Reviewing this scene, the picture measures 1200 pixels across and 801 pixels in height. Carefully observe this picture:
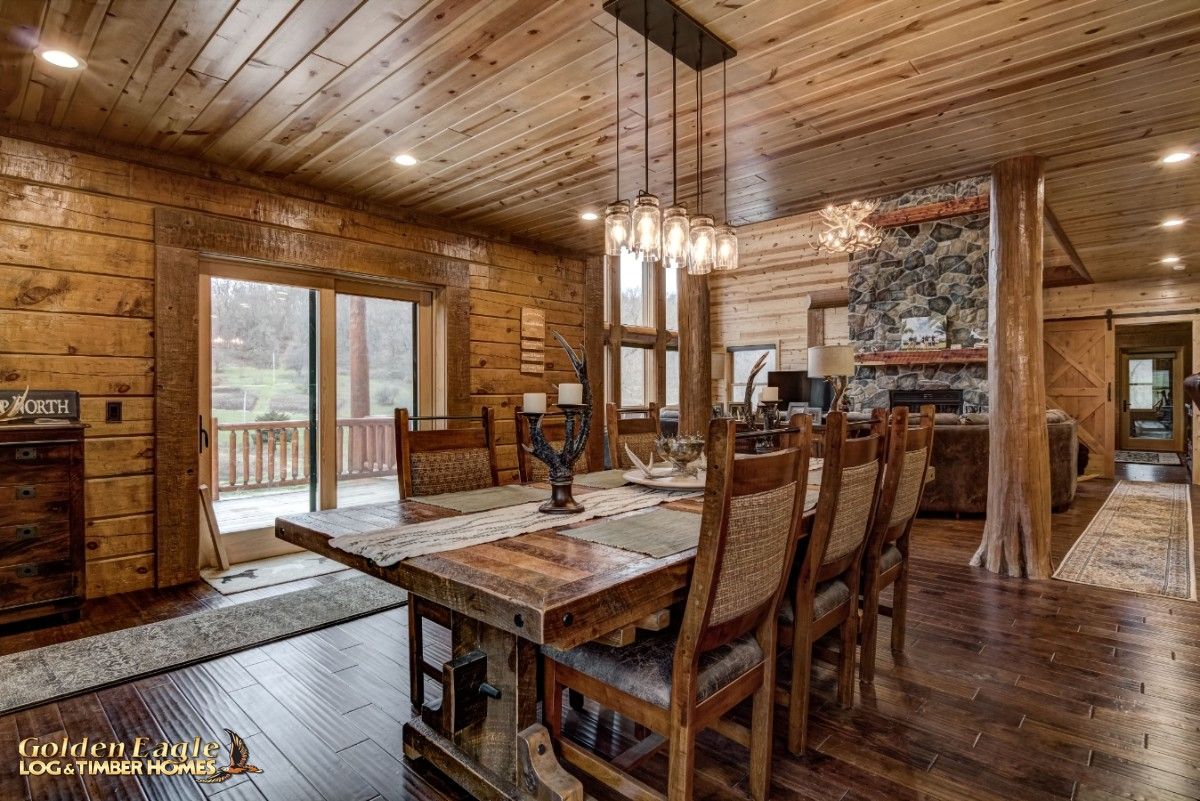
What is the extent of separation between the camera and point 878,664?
2.42m

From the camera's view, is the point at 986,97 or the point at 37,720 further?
the point at 986,97

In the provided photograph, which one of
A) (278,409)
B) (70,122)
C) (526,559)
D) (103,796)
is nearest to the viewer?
(526,559)

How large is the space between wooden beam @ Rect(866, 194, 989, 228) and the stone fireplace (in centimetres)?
8

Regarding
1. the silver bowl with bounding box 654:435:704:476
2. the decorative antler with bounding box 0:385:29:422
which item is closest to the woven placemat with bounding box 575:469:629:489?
the silver bowl with bounding box 654:435:704:476

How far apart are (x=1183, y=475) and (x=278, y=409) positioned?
1055 centimetres

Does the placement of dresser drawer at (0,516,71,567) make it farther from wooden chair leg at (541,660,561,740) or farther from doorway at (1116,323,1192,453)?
doorway at (1116,323,1192,453)

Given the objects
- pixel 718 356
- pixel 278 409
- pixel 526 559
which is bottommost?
pixel 526 559

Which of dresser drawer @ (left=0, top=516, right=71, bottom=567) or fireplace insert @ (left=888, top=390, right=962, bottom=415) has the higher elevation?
fireplace insert @ (left=888, top=390, right=962, bottom=415)

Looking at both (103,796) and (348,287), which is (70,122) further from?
(103,796)

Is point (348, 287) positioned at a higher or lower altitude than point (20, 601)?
higher

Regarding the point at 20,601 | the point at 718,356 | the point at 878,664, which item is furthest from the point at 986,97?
the point at 718,356

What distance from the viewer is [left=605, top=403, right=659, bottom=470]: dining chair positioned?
125 inches

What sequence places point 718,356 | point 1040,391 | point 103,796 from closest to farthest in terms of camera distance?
point 103,796
point 1040,391
point 718,356

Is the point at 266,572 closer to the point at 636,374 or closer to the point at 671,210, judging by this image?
the point at 671,210
